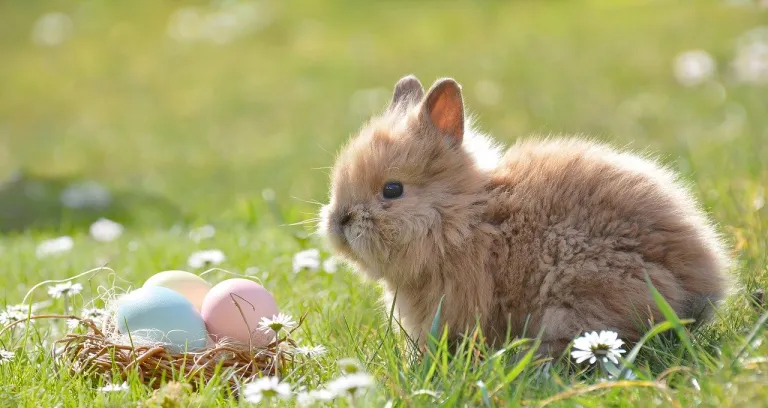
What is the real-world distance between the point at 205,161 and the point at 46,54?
5.83 metres

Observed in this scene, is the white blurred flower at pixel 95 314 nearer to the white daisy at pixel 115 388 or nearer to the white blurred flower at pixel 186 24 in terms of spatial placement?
the white daisy at pixel 115 388

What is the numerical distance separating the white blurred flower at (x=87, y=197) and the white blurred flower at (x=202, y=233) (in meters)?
2.03

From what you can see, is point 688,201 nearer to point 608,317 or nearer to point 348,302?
point 608,317

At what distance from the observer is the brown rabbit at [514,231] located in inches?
110

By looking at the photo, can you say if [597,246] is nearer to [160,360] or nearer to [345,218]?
[345,218]

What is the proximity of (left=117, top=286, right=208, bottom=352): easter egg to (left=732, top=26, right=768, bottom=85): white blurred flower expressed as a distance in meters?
6.64

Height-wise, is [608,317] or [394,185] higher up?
[394,185]

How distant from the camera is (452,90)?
306 cm

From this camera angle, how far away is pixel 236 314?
3.01 metres

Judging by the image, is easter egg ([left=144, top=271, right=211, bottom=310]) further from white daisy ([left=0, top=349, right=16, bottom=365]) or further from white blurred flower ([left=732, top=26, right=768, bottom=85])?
white blurred flower ([left=732, top=26, right=768, bottom=85])

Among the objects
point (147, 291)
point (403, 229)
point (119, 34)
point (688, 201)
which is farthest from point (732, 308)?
point (119, 34)

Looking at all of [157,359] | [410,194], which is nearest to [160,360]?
[157,359]

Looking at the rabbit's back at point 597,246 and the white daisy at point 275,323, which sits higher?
the rabbit's back at point 597,246

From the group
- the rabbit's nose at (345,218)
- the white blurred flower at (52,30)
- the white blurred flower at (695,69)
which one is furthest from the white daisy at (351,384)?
the white blurred flower at (52,30)
